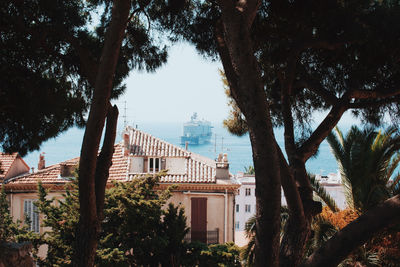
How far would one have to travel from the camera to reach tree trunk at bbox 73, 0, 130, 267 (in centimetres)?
503

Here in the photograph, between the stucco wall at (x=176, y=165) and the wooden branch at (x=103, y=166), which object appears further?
the stucco wall at (x=176, y=165)

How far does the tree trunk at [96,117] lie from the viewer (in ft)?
16.5

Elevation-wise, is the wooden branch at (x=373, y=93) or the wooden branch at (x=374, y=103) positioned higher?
the wooden branch at (x=373, y=93)

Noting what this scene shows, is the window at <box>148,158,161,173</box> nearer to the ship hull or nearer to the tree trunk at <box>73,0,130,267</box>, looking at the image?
the tree trunk at <box>73,0,130,267</box>

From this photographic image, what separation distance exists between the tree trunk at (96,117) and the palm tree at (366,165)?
686 cm

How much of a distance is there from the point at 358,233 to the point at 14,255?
12.5 feet

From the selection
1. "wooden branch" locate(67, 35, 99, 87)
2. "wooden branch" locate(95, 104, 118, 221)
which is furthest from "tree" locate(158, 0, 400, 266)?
"wooden branch" locate(95, 104, 118, 221)

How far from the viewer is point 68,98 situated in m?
7.22

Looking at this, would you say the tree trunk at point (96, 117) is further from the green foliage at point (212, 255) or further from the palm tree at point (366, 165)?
the palm tree at point (366, 165)

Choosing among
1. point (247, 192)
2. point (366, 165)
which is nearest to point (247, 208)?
point (247, 192)

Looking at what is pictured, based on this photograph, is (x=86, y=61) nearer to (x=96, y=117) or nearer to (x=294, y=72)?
(x=96, y=117)

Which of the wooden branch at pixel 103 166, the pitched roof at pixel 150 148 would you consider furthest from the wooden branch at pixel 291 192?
the pitched roof at pixel 150 148

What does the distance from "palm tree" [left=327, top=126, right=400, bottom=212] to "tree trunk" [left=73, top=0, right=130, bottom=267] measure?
6857mm

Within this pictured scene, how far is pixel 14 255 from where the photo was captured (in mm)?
4930
